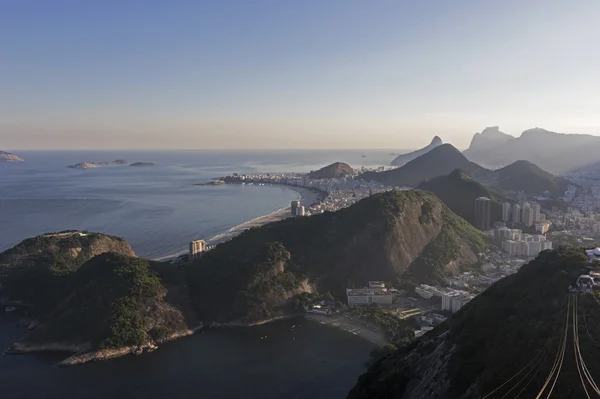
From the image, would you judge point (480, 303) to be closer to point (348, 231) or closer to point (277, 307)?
point (277, 307)

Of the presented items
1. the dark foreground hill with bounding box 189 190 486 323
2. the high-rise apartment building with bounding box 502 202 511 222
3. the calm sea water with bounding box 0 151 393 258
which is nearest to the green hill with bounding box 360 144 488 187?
the calm sea water with bounding box 0 151 393 258

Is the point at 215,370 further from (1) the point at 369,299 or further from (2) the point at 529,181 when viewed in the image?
(2) the point at 529,181

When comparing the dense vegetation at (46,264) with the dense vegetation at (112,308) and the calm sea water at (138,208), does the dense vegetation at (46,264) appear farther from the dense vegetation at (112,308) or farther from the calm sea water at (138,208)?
the calm sea water at (138,208)

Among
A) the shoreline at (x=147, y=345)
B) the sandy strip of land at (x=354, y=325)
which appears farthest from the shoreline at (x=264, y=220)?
the sandy strip of land at (x=354, y=325)

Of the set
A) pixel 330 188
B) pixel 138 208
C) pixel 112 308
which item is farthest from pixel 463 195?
pixel 138 208

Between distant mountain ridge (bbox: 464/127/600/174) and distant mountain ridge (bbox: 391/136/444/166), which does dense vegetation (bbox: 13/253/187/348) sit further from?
distant mountain ridge (bbox: 391/136/444/166)
